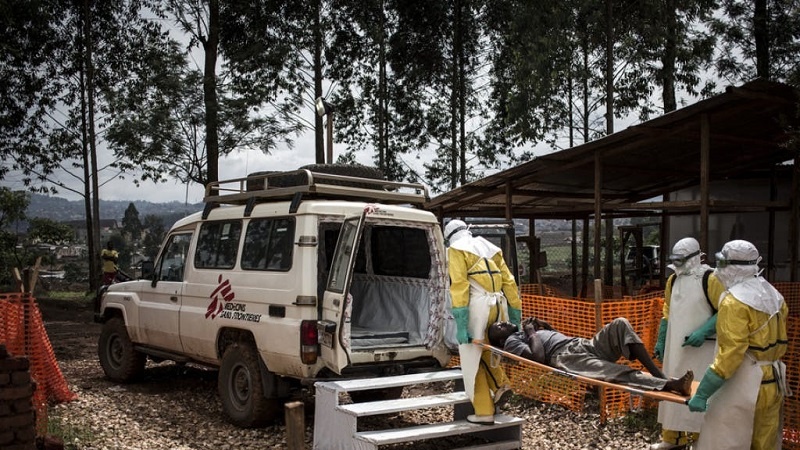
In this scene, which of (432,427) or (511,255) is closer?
(432,427)

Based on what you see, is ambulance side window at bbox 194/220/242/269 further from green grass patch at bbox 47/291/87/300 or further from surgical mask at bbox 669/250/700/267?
green grass patch at bbox 47/291/87/300

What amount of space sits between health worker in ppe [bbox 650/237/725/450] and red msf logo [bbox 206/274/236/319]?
13.2 feet

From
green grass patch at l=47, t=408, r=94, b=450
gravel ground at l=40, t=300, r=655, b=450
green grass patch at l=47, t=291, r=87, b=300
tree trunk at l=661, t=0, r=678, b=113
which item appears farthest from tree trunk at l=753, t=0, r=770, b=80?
green grass patch at l=47, t=291, r=87, b=300

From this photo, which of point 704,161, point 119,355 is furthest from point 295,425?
point 704,161

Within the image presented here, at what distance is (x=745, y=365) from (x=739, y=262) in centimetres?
66

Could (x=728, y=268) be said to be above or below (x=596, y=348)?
above

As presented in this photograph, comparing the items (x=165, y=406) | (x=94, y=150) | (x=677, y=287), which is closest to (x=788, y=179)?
(x=677, y=287)

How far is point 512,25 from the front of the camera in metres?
20.5

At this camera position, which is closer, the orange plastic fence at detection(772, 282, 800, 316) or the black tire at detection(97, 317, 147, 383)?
the black tire at detection(97, 317, 147, 383)

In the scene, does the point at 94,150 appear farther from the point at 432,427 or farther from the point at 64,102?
the point at 432,427

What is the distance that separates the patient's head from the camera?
216 inches

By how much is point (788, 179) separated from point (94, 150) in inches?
752

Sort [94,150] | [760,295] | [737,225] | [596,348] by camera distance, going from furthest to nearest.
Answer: [94,150], [737,225], [596,348], [760,295]

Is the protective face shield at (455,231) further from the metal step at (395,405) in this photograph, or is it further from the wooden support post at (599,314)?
the wooden support post at (599,314)
